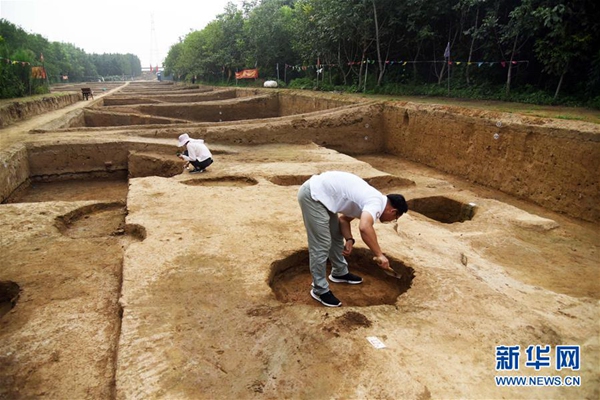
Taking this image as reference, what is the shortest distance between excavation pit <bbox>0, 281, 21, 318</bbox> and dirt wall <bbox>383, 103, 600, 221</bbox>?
9.26 meters

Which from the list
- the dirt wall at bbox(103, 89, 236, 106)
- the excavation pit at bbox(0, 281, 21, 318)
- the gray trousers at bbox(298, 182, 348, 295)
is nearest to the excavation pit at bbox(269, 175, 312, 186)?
the gray trousers at bbox(298, 182, 348, 295)

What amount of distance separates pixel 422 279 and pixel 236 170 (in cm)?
547

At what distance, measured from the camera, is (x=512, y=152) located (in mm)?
9500

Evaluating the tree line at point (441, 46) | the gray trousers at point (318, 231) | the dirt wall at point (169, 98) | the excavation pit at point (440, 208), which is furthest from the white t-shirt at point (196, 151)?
the dirt wall at point (169, 98)

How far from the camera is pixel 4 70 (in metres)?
16.9

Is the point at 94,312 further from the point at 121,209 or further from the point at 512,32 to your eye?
the point at 512,32

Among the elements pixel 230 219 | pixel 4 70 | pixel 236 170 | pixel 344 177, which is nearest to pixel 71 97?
pixel 4 70

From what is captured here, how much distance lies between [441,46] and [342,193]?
644 inches

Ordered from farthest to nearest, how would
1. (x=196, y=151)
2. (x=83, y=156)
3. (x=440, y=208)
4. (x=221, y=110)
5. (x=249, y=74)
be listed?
1. (x=249, y=74)
2. (x=221, y=110)
3. (x=83, y=156)
4. (x=196, y=151)
5. (x=440, y=208)

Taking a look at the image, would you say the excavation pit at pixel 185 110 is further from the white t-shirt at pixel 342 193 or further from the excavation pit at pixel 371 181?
the white t-shirt at pixel 342 193

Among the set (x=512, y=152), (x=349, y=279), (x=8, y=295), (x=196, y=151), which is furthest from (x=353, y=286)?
(x=512, y=152)

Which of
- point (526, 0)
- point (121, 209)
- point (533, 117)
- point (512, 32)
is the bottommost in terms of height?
point (121, 209)

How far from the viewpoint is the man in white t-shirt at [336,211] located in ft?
11.6

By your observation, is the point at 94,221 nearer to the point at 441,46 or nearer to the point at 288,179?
the point at 288,179
